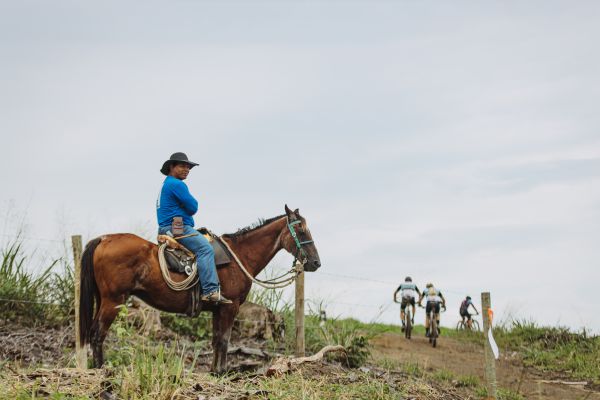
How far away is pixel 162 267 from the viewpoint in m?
9.32

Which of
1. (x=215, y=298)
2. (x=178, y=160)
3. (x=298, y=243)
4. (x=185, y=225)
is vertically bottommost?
(x=215, y=298)

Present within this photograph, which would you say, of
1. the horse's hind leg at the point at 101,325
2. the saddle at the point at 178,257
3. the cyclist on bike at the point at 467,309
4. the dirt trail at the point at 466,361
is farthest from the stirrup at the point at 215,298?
the cyclist on bike at the point at 467,309

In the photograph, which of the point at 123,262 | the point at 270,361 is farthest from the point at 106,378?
the point at 270,361

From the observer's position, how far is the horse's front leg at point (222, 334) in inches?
381

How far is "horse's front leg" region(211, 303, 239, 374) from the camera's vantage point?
9.67 metres

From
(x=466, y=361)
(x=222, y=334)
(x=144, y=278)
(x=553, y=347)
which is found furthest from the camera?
(x=553, y=347)

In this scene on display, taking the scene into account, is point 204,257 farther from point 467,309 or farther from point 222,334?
point 467,309

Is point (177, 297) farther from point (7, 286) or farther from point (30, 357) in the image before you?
point (7, 286)

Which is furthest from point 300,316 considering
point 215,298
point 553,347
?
point 553,347

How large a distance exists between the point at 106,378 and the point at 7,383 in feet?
2.73

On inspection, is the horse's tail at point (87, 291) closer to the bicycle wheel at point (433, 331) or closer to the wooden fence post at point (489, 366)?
the wooden fence post at point (489, 366)

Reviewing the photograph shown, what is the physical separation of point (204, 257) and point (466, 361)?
817 centimetres

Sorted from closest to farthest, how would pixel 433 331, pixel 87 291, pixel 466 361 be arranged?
1. pixel 87 291
2. pixel 466 361
3. pixel 433 331

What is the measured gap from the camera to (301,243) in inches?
415
